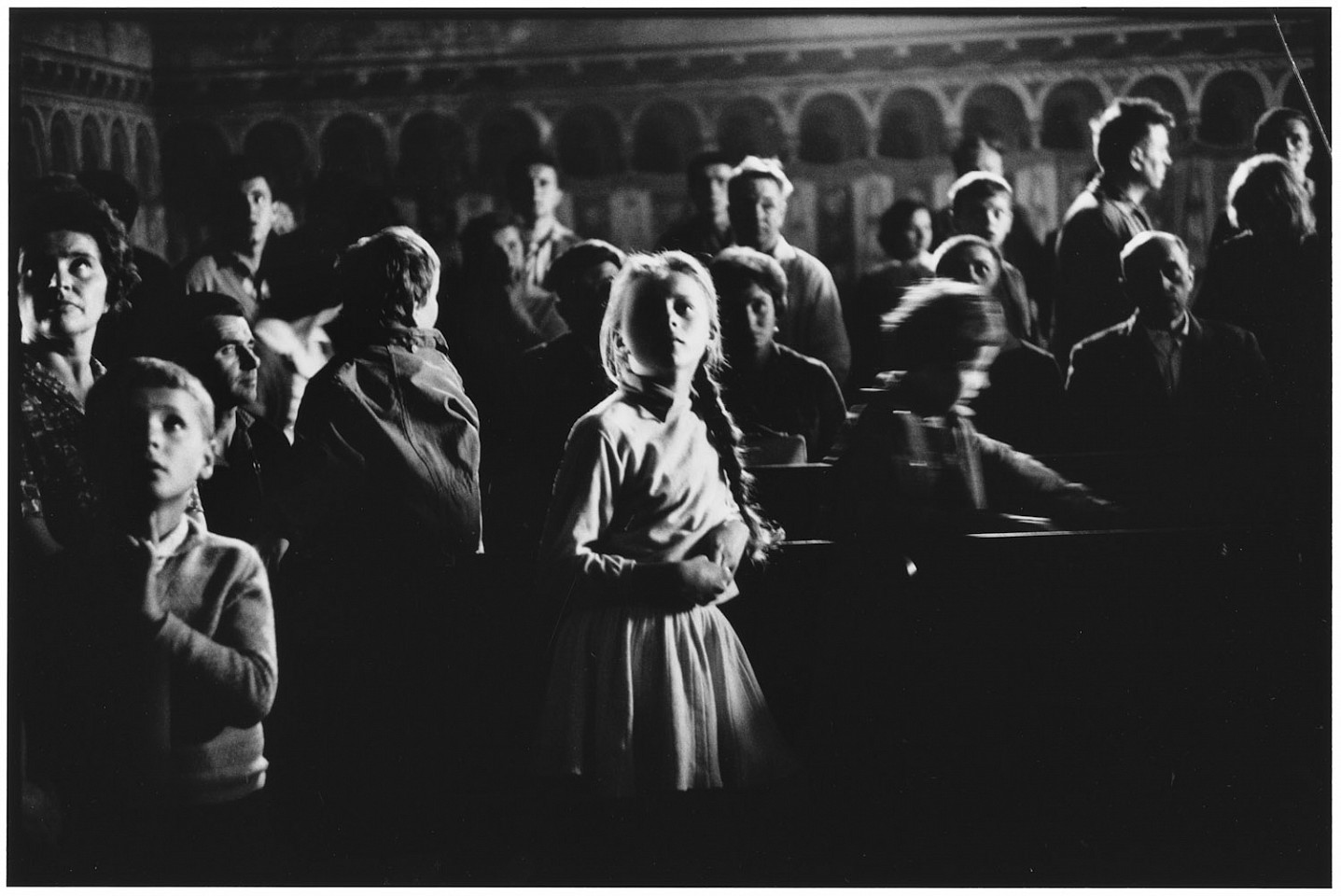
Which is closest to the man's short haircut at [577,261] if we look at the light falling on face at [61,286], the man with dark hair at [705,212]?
the man with dark hair at [705,212]

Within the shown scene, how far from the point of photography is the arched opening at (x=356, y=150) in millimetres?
3203

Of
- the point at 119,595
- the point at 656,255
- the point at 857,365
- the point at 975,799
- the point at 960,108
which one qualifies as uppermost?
the point at 960,108

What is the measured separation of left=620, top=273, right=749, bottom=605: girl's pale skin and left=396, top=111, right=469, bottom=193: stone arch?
529 mm

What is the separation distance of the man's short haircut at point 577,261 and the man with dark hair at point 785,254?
0.29 m

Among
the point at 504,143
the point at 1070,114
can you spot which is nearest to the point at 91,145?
the point at 504,143

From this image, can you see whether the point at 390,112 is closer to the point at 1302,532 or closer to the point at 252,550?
the point at 252,550

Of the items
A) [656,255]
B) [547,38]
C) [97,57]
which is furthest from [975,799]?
[97,57]

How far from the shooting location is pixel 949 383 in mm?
3137

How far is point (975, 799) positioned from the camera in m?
3.15

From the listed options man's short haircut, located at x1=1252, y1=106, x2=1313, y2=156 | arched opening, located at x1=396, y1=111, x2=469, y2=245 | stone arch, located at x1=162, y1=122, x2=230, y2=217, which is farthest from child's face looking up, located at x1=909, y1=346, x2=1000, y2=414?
stone arch, located at x1=162, y1=122, x2=230, y2=217

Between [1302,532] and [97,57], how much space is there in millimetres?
3101

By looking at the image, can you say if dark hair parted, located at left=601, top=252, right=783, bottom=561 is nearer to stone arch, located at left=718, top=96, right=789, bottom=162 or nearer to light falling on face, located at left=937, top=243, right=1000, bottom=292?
stone arch, located at left=718, top=96, right=789, bottom=162

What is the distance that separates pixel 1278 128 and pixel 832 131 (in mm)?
1068

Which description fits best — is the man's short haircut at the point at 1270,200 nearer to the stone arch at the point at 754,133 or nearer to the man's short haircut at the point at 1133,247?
the man's short haircut at the point at 1133,247
